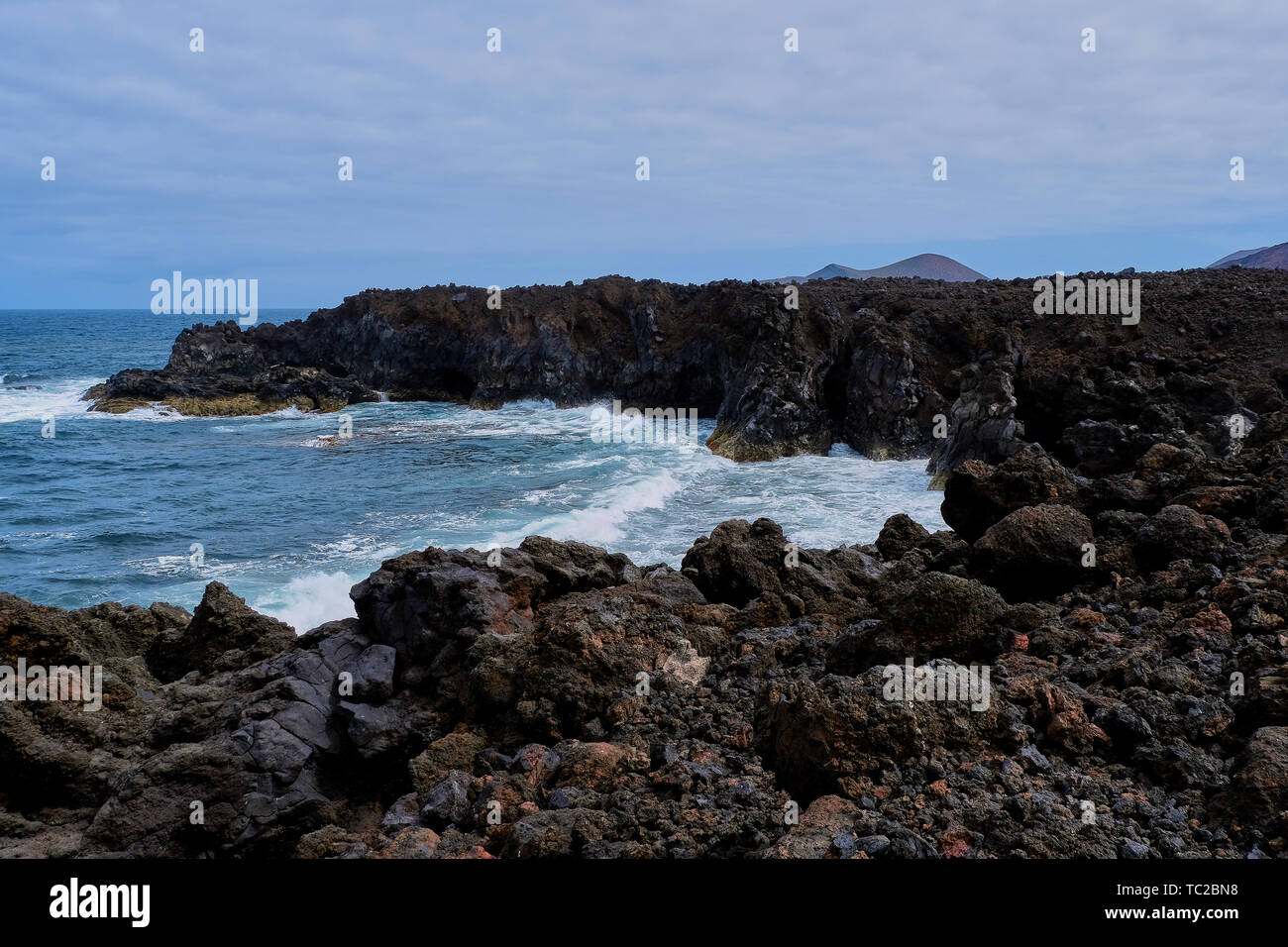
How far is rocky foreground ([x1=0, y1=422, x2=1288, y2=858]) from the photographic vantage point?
5223 millimetres

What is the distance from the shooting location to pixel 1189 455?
13.0 metres

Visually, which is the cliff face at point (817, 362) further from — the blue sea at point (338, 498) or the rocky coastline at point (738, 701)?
the rocky coastline at point (738, 701)

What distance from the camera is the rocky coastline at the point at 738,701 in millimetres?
5230

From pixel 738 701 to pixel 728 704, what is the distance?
0.33 feet

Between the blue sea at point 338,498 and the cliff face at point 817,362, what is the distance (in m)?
3.03

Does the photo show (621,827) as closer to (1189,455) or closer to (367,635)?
(367,635)

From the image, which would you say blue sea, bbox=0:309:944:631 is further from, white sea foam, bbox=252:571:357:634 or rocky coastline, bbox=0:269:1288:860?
rocky coastline, bbox=0:269:1288:860

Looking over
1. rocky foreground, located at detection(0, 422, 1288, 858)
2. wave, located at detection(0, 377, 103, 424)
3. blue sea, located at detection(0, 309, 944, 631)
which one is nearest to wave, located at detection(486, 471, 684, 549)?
blue sea, located at detection(0, 309, 944, 631)

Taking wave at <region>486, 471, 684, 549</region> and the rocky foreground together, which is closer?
the rocky foreground

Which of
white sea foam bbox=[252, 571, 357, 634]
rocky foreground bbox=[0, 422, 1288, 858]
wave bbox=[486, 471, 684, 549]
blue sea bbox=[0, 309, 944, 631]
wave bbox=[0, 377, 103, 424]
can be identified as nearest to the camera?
rocky foreground bbox=[0, 422, 1288, 858]

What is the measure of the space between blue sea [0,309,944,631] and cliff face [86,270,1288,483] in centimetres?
303

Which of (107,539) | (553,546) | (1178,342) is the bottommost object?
(107,539)
